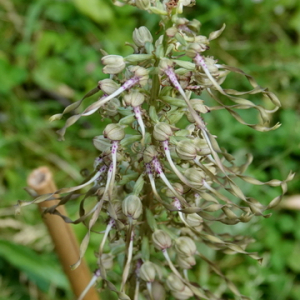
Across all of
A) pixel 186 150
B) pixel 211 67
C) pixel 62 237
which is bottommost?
pixel 62 237

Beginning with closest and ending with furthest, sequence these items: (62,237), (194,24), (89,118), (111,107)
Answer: (194,24)
(111,107)
(62,237)
(89,118)

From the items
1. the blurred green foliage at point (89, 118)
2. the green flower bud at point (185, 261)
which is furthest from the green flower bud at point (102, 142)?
the blurred green foliage at point (89, 118)

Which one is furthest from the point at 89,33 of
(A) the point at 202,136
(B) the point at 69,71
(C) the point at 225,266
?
(A) the point at 202,136

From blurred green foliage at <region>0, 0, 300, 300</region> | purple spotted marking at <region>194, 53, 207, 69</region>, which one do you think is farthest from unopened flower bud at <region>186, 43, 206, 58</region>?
blurred green foliage at <region>0, 0, 300, 300</region>

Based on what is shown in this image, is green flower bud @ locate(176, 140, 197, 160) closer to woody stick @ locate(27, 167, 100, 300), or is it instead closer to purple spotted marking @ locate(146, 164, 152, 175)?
purple spotted marking @ locate(146, 164, 152, 175)

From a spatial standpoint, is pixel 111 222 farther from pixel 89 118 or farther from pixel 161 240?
pixel 89 118

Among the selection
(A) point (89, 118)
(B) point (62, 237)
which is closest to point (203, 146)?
(B) point (62, 237)
